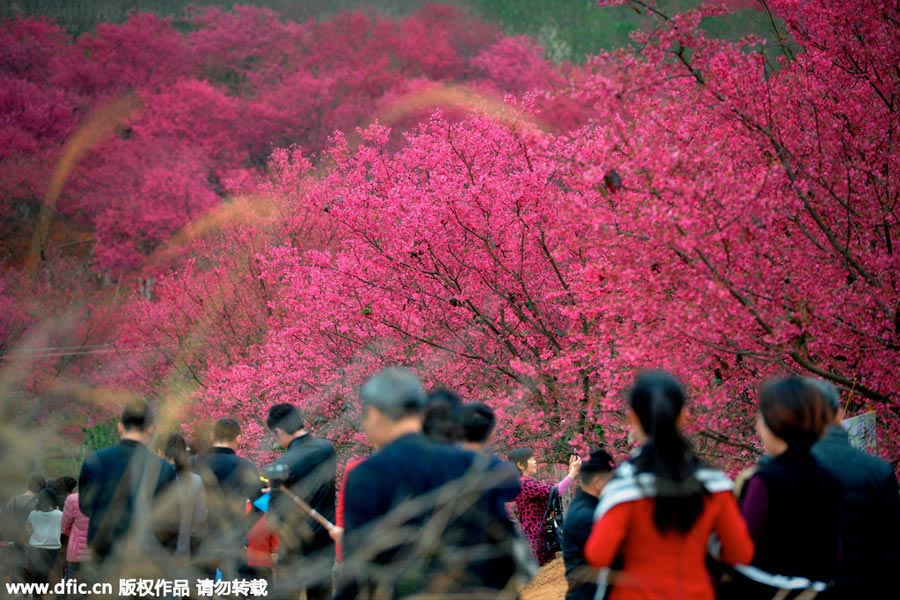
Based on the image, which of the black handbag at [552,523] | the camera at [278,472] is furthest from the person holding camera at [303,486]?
the black handbag at [552,523]

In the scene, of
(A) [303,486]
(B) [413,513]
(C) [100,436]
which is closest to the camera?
(B) [413,513]

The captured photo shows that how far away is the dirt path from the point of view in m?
7.71

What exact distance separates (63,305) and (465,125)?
10.9 metres

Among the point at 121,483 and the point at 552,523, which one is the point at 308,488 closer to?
the point at 121,483

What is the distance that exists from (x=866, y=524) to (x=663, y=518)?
1365mm

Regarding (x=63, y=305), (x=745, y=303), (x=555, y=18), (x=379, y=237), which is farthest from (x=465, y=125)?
(x=555, y=18)

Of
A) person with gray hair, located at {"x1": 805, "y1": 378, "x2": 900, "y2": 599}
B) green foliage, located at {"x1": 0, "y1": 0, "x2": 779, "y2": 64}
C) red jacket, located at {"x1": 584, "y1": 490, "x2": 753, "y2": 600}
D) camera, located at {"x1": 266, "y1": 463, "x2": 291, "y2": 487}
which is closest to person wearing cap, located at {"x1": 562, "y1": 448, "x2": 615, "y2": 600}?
person with gray hair, located at {"x1": 805, "y1": 378, "x2": 900, "y2": 599}

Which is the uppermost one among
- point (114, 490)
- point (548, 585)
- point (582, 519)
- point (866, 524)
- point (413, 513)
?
point (413, 513)

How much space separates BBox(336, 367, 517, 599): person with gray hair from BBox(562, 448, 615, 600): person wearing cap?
955 millimetres

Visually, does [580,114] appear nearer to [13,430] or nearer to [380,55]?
[380,55]

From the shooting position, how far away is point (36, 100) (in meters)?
25.2

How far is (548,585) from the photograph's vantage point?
8.46 m

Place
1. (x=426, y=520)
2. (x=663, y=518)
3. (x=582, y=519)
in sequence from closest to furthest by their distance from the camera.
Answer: (x=663, y=518), (x=426, y=520), (x=582, y=519)

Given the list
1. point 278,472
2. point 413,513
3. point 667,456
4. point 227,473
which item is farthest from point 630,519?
point 227,473
